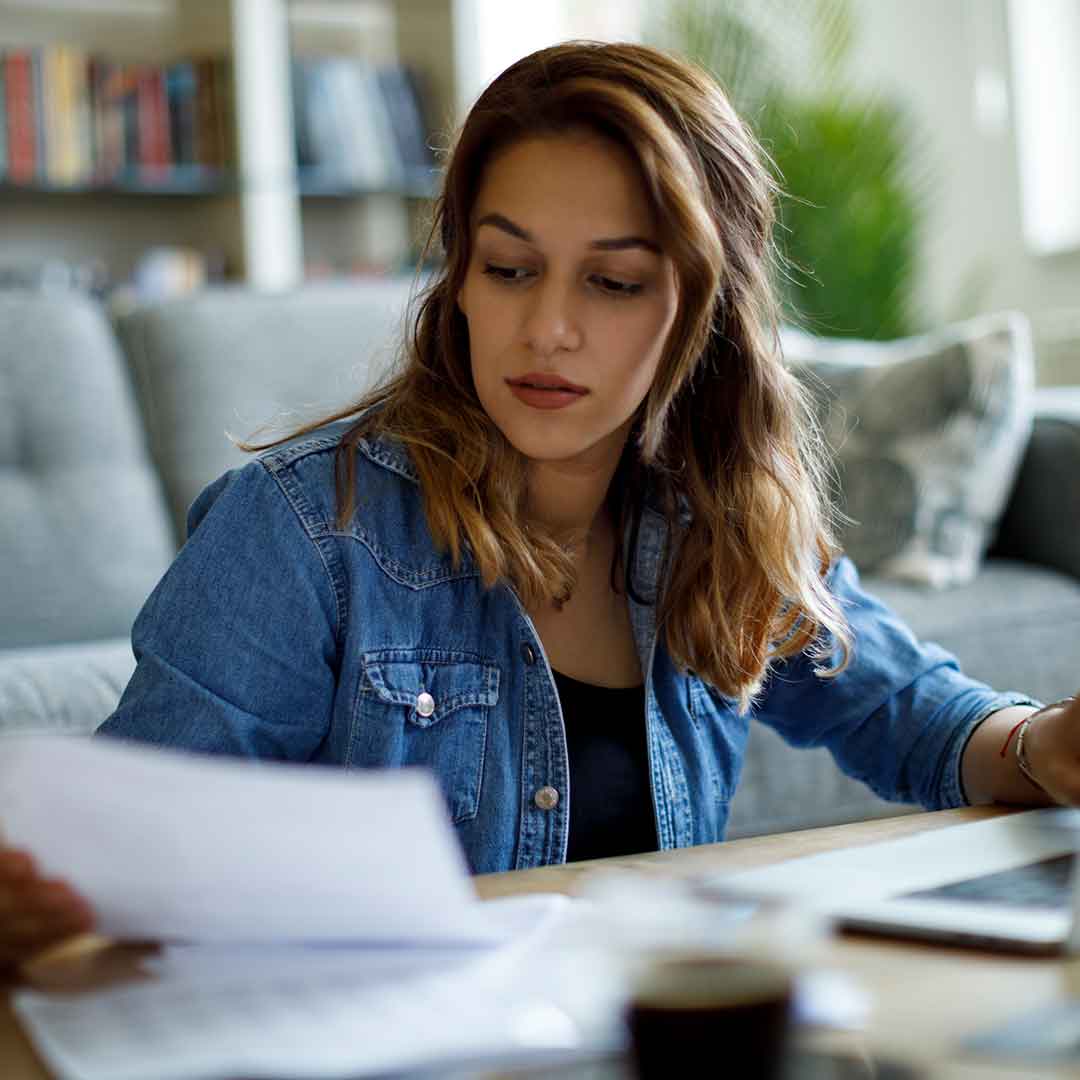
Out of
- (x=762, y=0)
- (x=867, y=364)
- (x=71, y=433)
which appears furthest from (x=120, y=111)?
(x=867, y=364)

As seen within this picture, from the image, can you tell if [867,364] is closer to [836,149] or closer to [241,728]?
[836,149]

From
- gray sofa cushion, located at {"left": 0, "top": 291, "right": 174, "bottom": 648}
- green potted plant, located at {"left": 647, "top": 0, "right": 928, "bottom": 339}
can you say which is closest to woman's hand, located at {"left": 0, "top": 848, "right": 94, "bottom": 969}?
gray sofa cushion, located at {"left": 0, "top": 291, "right": 174, "bottom": 648}

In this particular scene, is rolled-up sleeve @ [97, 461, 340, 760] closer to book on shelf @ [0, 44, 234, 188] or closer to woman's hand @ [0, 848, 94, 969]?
woman's hand @ [0, 848, 94, 969]

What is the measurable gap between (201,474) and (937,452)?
109 centimetres

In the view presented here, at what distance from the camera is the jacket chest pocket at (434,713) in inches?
39.4

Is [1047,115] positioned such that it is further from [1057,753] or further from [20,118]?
[1057,753]

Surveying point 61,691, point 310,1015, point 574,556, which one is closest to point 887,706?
point 574,556

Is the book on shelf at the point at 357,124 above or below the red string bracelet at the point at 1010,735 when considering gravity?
above

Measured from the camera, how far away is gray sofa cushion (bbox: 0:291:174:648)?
2.01 metres

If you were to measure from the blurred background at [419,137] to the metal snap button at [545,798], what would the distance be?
98.5 inches

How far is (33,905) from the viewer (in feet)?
1.95

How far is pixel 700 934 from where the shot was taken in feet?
1.44

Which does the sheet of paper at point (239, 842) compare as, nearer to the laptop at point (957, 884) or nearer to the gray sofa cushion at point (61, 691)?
the laptop at point (957, 884)

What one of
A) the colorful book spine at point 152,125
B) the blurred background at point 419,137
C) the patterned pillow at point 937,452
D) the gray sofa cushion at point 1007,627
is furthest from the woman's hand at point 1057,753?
the colorful book spine at point 152,125
